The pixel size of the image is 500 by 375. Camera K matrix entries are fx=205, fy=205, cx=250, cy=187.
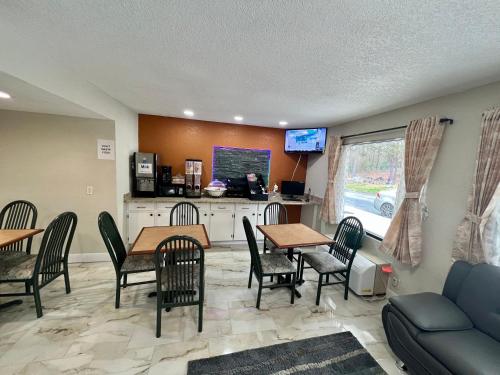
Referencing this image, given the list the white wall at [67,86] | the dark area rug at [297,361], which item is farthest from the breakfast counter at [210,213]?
the dark area rug at [297,361]

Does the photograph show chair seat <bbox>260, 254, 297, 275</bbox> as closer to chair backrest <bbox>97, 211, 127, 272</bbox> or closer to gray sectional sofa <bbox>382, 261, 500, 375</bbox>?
gray sectional sofa <bbox>382, 261, 500, 375</bbox>

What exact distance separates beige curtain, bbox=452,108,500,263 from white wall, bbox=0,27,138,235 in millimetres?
3329

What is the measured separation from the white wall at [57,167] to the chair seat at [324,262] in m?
2.90

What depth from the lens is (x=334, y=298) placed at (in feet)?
8.40

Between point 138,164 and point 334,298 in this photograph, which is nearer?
point 334,298

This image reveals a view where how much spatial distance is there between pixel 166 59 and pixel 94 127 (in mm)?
1924

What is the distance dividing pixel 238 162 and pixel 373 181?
8.07 ft

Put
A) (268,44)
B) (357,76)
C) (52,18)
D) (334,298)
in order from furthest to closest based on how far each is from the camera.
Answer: (334,298) < (357,76) < (268,44) < (52,18)

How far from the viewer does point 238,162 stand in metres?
4.29

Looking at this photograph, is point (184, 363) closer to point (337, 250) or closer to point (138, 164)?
point (337, 250)

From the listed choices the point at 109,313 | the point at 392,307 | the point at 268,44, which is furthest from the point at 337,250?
the point at 109,313

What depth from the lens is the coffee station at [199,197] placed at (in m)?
3.44

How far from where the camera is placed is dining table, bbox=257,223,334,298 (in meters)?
2.37

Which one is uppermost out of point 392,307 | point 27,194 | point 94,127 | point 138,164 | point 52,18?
point 52,18
